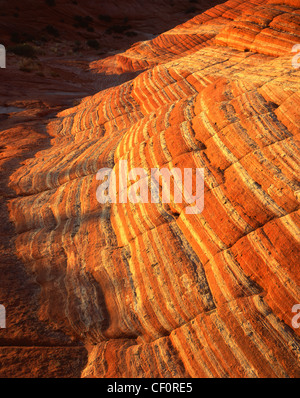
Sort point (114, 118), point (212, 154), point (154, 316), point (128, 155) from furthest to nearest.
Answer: point (114, 118) < point (128, 155) < point (212, 154) < point (154, 316)

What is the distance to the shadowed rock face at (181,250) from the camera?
19.0 feet

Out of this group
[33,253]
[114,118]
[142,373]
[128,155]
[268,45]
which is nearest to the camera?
[142,373]

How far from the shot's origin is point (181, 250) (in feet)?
23.7

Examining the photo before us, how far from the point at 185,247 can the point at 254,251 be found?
5.35 feet

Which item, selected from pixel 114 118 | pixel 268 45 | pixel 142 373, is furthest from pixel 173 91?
pixel 142 373

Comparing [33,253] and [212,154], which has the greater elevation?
[212,154]

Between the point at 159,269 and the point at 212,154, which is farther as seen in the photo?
the point at 212,154

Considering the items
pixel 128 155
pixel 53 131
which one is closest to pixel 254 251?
pixel 128 155

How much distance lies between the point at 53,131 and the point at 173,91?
6.73 metres

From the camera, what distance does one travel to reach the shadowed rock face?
579 centimetres

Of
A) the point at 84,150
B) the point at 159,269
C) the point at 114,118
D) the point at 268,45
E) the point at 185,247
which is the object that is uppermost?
the point at 268,45

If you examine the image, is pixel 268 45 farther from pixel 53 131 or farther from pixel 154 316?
pixel 154 316

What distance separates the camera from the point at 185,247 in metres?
7.25
